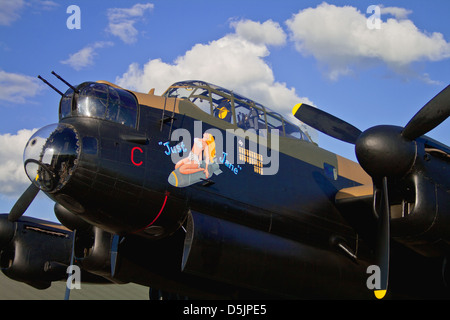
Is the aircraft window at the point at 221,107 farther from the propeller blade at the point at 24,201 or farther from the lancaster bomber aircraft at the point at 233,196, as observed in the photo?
the propeller blade at the point at 24,201

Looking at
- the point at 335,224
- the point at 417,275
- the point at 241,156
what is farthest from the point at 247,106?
the point at 417,275

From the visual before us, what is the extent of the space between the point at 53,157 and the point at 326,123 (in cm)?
593

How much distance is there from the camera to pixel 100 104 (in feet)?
24.0

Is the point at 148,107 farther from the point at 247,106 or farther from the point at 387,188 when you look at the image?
the point at 387,188

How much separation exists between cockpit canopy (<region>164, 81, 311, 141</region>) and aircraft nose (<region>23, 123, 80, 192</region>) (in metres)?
2.56

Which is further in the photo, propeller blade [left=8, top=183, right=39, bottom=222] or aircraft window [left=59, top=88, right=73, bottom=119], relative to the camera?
propeller blade [left=8, top=183, right=39, bottom=222]

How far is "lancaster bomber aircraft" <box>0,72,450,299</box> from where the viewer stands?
699 cm

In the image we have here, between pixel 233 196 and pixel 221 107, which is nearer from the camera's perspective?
pixel 233 196

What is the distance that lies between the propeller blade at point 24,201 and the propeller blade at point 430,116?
685 cm

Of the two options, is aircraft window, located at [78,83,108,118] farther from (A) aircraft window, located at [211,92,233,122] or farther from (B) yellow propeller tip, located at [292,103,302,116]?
(B) yellow propeller tip, located at [292,103,302,116]

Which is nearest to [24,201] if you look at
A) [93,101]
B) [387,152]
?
[93,101]

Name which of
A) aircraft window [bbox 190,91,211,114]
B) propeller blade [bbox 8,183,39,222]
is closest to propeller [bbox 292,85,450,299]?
aircraft window [bbox 190,91,211,114]

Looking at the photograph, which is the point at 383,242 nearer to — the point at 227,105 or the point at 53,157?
the point at 227,105
